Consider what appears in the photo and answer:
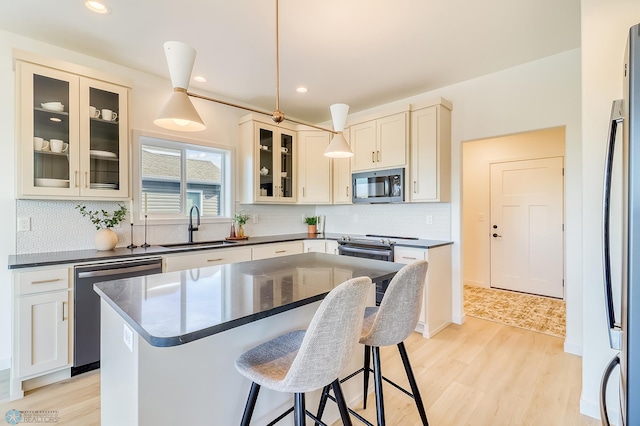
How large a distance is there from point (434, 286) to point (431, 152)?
1478mm

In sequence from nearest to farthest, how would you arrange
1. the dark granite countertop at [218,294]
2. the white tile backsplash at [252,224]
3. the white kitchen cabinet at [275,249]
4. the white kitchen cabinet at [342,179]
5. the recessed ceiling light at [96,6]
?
the dark granite countertop at [218,294] < the recessed ceiling light at [96,6] < the white tile backsplash at [252,224] < the white kitchen cabinet at [275,249] < the white kitchen cabinet at [342,179]

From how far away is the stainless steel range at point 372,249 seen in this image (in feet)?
11.0

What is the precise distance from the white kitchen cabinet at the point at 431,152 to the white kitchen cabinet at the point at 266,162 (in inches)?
67.5

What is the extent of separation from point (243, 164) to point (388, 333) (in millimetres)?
3128

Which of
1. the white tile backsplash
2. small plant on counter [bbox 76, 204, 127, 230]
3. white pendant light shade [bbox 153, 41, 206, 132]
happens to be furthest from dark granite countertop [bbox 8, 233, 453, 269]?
white pendant light shade [bbox 153, 41, 206, 132]

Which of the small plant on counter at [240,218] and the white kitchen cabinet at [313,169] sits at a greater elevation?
the white kitchen cabinet at [313,169]

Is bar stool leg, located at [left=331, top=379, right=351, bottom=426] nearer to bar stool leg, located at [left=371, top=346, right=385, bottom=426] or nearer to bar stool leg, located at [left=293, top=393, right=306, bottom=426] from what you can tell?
bar stool leg, located at [left=293, top=393, right=306, bottom=426]

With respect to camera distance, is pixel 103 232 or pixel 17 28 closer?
pixel 17 28

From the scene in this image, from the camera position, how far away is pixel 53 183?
2.50 meters

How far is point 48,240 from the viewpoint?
2.64 m

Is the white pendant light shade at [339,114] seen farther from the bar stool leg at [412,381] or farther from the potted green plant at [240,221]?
the potted green plant at [240,221]

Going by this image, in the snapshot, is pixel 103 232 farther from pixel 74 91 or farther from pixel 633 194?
pixel 633 194

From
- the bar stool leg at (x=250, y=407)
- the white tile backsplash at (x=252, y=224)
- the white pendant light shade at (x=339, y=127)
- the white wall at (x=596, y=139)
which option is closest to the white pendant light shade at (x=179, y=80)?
the white pendant light shade at (x=339, y=127)

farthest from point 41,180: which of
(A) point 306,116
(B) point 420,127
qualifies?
(B) point 420,127
